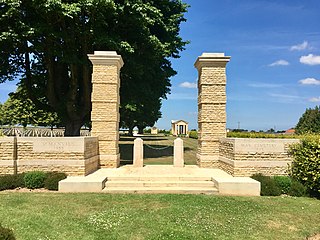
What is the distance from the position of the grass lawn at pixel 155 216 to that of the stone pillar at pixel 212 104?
4.71 metres

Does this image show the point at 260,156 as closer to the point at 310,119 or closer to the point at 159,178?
the point at 159,178

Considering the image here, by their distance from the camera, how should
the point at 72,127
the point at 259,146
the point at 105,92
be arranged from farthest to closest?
the point at 72,127, the point at 105,92, the point at 259,146

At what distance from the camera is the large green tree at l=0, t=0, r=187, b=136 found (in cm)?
1433

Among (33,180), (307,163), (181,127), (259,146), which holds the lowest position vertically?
(33,180)

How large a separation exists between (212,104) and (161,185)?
5.67 meters

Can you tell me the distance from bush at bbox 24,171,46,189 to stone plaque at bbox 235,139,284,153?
8.21m

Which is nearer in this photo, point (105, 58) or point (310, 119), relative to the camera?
point (105, 58)

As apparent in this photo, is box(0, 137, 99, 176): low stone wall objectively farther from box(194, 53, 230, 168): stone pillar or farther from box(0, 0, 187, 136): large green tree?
box(0, 0, 187, 136): large green tree

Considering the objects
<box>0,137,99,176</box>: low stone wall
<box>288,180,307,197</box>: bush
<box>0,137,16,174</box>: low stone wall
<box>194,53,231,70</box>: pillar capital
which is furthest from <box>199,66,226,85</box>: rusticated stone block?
<box>0,137,16,174</box>: low stone wall

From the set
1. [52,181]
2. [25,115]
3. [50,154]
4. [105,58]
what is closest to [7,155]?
[50,154]

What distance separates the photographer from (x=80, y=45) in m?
17.5

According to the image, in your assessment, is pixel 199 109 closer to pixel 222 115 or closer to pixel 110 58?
pixel 222 115

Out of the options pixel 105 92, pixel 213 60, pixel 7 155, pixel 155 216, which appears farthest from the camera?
pixel 213 60

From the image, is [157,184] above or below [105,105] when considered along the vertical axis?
below
